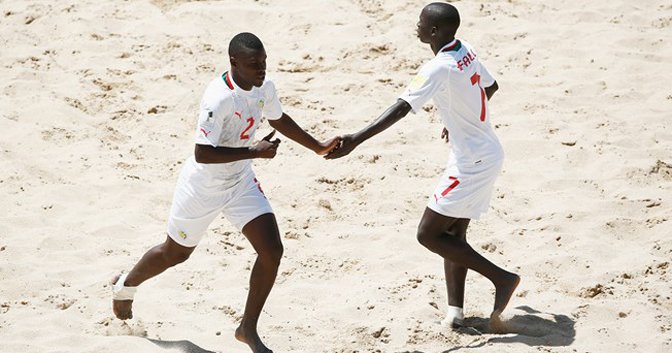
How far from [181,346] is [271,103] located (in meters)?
1.42

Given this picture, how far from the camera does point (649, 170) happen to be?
7.68m

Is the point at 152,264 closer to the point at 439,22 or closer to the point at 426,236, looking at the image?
the point at 426,236

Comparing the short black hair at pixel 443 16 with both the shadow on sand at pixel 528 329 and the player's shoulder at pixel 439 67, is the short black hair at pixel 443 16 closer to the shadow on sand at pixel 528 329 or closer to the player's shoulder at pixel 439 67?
the player's shoulder at pixel 439 67

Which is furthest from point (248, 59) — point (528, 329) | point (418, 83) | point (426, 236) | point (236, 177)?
point (528, 329)

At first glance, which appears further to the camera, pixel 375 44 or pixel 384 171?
pixel 375 44

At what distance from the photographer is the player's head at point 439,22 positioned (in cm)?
580

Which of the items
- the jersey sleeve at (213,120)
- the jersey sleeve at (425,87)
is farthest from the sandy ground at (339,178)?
the jersey sleeve at (425,87)

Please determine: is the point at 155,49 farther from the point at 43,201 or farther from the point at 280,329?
the point at 280,329

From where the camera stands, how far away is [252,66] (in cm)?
541

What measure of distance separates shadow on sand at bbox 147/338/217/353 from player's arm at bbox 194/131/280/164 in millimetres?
1051

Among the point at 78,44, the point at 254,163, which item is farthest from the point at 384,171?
the point at 78,44

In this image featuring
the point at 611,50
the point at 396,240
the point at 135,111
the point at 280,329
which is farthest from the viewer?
the point at 611,50

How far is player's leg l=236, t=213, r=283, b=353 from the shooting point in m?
5.55

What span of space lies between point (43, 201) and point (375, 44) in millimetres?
3446
